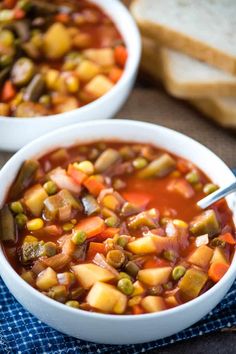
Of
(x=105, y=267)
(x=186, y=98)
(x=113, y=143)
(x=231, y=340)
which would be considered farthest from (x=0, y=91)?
(x=231, y=340)

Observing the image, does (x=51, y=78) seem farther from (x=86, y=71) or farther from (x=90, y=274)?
(x=90, y=274)

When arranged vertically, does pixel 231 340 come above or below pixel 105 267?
below

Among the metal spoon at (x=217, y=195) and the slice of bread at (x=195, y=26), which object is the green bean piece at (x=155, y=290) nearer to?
the metal spoon at (x=217, y=195)

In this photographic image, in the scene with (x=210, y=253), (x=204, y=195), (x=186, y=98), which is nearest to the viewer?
(x=210, y=253)

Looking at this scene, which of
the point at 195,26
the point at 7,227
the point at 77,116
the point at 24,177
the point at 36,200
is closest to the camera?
the point at 7,227

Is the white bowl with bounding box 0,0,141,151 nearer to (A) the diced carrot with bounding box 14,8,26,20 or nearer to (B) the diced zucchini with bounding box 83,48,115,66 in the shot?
(B) the diced zucchini with bounding box 83,48,115,66

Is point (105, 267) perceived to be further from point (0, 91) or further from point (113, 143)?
point (0, 91)

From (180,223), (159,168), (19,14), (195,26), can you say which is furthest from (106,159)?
(19,14)

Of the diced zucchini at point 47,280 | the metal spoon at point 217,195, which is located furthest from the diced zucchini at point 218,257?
the diced zucchini at point 47,280
